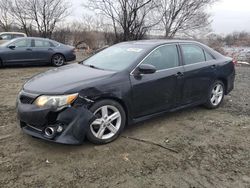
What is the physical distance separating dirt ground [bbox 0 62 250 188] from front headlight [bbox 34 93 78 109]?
64 centimetres

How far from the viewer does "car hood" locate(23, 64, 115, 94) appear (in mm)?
2888

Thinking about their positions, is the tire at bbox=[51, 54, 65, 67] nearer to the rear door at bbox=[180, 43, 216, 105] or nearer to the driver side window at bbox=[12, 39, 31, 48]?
the driver side window at bbox=[12, 39, 31, 48]

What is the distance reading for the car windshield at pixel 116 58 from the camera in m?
3.52

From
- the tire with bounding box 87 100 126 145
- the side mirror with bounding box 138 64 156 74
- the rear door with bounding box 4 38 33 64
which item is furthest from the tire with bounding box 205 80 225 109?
the rear door with bounding box 4 38 33 64

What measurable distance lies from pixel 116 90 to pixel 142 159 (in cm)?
99

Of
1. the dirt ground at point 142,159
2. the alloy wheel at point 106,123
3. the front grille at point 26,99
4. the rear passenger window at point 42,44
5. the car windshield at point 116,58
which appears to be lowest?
the dirt ground at point 142,159

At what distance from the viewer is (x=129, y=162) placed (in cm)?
276

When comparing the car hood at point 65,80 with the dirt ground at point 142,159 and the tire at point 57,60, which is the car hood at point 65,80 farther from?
the tire at point 57,60

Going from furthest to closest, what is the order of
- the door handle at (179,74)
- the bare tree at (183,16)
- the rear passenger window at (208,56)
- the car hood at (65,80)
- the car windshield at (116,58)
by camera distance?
1. the bare tree at (183,16)
2. the rear passenger window at (208,56)
3. the door handle at (179,74)
4. the car windshield at (116,58)
5. the car hood at (65,80)

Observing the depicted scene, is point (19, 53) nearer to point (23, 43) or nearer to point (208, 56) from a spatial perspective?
point (23, 43)

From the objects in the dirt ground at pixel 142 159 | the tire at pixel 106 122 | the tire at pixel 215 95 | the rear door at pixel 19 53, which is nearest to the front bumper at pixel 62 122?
the tire at pixel 106 122

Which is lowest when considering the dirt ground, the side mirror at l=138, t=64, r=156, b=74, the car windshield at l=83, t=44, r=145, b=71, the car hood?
the dirt ground

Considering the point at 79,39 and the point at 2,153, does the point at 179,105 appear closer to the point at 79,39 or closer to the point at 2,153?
the point at 2,153

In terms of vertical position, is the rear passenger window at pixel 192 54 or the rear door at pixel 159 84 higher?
the rear passenger window at pixel 192 54
